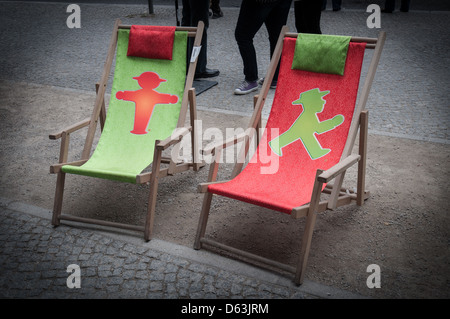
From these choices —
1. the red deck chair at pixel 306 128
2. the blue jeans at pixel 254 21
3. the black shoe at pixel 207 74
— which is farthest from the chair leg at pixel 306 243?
the black shoe at pixel 207 74

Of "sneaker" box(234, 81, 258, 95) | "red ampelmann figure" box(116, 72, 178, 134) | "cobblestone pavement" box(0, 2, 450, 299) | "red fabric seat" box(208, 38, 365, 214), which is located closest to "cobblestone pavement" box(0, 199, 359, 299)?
"cobblestone pavement" box(0, 2, 450, 299)

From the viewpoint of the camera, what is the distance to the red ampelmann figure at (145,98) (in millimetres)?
3797

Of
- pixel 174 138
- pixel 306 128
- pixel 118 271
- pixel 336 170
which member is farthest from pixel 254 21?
pixel 118 271

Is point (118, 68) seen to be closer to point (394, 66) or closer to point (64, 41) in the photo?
point (394, 66)

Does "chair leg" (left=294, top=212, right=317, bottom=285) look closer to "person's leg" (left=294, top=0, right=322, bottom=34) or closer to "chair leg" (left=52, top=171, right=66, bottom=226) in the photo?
"chair leg" (left=52, top=171, right=66, bottom=226)

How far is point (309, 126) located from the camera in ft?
11.3

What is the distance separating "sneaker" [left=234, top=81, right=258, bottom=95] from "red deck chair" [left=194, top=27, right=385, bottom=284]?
7.08 ft

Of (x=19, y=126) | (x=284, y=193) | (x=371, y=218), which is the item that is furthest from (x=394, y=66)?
(x=19, y=126)

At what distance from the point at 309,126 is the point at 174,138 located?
0.96m

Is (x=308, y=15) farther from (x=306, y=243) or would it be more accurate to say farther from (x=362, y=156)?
(x=306, y=243)

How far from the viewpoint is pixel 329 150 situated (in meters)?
3.31

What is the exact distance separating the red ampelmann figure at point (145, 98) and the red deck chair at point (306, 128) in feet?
2.64

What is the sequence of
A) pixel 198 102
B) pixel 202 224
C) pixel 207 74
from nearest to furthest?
pixel 202 224, pixel 198 102, pixel 207 74
